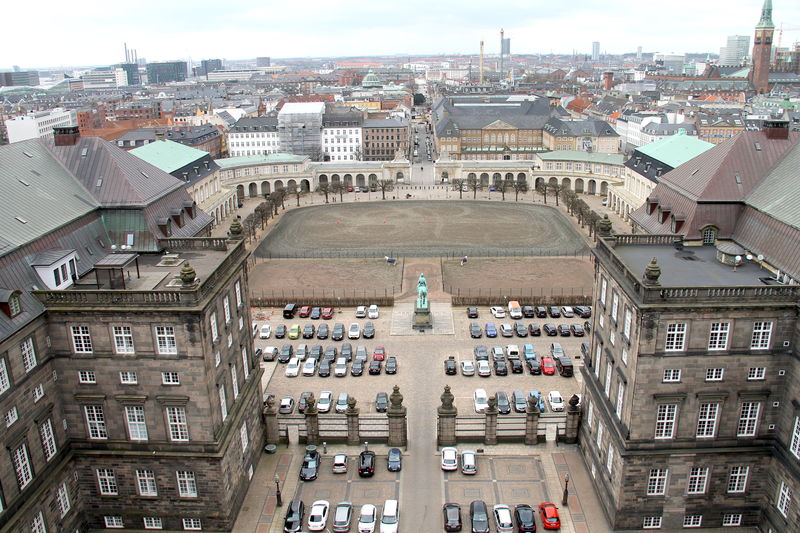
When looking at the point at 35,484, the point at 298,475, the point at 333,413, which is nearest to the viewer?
the point at 35,484

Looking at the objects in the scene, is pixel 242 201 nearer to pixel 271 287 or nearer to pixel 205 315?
pixel 271 287

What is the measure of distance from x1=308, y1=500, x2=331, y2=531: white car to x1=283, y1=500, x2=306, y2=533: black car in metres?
0.79

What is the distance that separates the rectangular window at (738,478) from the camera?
167 feet

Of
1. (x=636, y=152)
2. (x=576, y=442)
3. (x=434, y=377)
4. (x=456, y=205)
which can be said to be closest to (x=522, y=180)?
(x=456, y=205)

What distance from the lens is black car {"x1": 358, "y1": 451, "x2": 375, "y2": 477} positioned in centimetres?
5884

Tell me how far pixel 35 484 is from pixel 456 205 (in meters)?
136

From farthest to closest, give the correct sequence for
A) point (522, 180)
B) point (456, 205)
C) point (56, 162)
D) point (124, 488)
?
point (522, 180)
point (456, 205)
point (56, 162)
point (124, 488)

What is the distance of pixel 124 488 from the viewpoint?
2061 inches

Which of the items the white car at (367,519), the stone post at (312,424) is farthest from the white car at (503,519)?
the stone post at (312,424)

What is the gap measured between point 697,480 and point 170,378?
41639mm

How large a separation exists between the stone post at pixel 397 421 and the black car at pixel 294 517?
477 inches

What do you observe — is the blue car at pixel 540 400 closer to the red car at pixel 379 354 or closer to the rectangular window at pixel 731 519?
the red car at pixel 379 354

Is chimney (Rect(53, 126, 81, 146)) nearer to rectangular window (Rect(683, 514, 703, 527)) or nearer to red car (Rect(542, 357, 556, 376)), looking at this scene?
red car (Rect(542, 357, 556, 376))

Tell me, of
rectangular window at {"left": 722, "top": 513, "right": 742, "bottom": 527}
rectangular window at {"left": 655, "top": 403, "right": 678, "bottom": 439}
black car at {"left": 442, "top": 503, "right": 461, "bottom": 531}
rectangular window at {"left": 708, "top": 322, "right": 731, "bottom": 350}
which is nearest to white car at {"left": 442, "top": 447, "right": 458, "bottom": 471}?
black car at {"left": 442, "top": 503, "right": 461, "bottom": 531}
